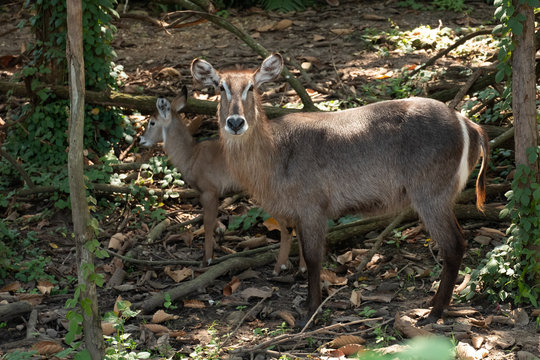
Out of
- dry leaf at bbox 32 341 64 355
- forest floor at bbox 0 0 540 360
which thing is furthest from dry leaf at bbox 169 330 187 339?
dry leaf at bbox 32 341 64 355

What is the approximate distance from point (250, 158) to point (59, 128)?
2.82 metres

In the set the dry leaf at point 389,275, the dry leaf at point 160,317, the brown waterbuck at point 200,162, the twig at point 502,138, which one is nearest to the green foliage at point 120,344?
the dry leaf at point 160,317

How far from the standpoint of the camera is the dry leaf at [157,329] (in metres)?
4.38

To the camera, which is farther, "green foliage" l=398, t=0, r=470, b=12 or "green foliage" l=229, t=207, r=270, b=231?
"green foliage" l=398, t=0, r=470, b=12

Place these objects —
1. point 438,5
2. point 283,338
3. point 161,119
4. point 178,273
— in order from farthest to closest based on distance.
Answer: point 438,5
point 161,119
point 178,273
point 283,338

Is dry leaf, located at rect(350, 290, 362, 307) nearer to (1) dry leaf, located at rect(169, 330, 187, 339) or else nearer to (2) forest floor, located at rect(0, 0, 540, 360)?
(2) forest floor, located at rect(0, 0, 540, 360)

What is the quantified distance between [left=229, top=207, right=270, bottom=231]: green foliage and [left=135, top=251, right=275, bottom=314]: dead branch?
0.51 m

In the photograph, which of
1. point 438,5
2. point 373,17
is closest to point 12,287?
point 373,17

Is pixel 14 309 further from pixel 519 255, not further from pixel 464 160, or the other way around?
pixel 519 255

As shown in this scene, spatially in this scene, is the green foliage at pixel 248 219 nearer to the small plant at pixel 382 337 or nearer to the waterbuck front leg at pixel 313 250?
the waterbuck front leg at pixel 313 250

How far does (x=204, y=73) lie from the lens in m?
5.02

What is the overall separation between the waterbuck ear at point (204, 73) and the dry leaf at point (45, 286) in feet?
6.03

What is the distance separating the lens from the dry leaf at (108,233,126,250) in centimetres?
583

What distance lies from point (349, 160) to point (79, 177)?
6.60 feet
